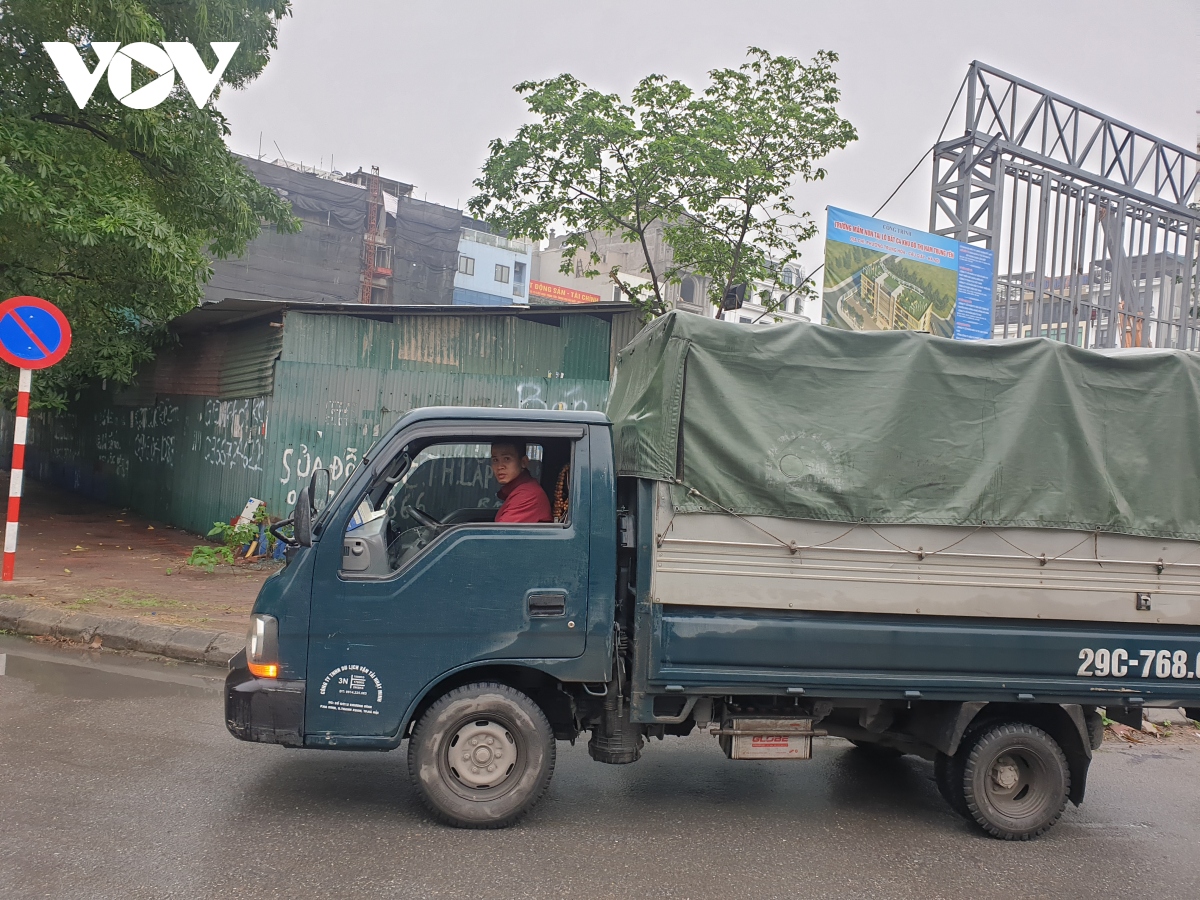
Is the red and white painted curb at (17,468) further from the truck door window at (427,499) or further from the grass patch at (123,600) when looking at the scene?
the truck door window at (427,499)

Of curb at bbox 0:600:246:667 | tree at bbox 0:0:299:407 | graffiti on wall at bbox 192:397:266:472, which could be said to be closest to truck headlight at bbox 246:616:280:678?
curb at bbox 0:600:246:667

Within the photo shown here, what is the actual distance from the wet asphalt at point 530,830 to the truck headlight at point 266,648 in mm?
708

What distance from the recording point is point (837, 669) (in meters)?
4.50

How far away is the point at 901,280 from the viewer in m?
12.6

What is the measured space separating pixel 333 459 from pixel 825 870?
9883 millimetres

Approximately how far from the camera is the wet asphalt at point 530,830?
3.86 metres

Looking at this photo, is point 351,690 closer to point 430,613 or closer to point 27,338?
point 430,613

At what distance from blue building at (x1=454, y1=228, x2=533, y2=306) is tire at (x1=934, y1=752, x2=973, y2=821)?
5230 centimetres

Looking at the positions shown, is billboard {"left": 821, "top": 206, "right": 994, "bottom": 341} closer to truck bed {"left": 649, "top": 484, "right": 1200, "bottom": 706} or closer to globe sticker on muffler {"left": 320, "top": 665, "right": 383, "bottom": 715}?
truck bed {"left": 649, "top": 484, "right": 1200, "bottom": 706}

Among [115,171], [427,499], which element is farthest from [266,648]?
[115,171]

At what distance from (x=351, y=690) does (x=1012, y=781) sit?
3385 mm

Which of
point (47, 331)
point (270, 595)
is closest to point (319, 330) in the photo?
point (47, 331)

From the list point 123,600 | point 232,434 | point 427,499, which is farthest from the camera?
point 232,434

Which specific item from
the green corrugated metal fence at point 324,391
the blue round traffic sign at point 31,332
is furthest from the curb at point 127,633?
the green corrugated metal fence at point 324,391
